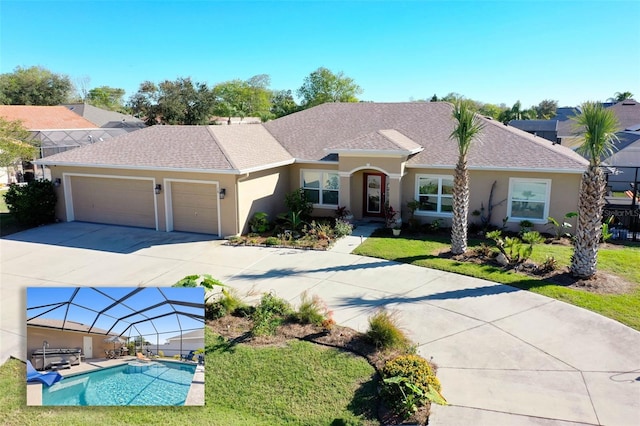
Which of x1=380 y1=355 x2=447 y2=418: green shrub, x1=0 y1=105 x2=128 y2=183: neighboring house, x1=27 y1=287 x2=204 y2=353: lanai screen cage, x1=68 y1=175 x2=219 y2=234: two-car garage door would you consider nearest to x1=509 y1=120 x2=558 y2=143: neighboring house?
x1=68 y1=175 x2=219 y2=234: two-car garage door

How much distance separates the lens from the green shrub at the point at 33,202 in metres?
19.6

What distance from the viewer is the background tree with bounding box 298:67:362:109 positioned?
71375 mm

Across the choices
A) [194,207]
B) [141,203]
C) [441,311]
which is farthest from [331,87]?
[441,311]

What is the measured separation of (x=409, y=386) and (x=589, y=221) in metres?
8.36

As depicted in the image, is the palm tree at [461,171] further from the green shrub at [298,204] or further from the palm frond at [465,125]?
the green shrub at [298,204]

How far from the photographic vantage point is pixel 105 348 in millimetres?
5832

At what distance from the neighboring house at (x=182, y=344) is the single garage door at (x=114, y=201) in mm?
14011

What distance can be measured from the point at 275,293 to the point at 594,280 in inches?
339

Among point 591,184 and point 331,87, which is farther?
point 331,87

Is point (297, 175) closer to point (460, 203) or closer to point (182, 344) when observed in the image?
point (460, 203)

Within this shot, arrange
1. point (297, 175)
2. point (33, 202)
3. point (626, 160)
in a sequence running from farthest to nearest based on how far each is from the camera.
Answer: point (626, 160)
point (297, 175)
point (33, 202)

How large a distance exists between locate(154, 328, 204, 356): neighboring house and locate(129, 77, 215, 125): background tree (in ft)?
160

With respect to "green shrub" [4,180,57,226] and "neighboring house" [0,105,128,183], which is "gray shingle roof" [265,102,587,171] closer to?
"green shrub" [4,180,57,226]

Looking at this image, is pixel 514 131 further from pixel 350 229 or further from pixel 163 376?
pixel 163 376
